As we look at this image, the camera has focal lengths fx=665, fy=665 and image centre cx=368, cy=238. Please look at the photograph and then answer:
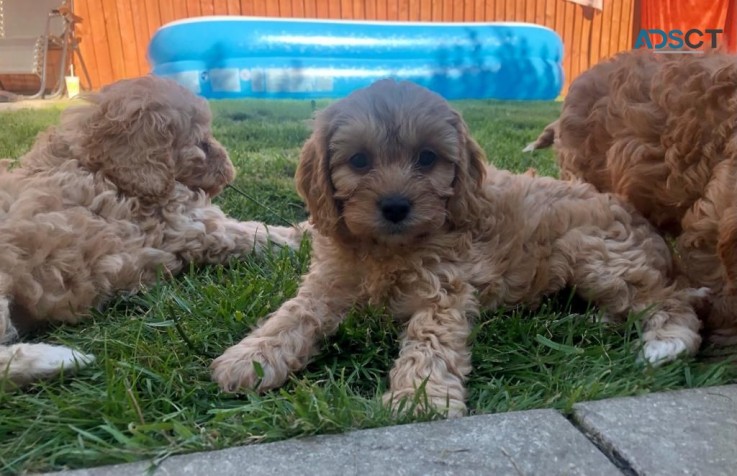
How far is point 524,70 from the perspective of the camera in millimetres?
5852

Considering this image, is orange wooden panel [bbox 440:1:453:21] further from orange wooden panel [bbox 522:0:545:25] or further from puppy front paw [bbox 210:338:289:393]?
puppy front paw [bbox 210:338:289:393]

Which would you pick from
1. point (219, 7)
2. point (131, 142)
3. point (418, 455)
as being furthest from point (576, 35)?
point (418, 455)

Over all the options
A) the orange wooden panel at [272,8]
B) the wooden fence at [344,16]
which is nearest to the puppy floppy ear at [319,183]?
the wooden fence at [344,16]

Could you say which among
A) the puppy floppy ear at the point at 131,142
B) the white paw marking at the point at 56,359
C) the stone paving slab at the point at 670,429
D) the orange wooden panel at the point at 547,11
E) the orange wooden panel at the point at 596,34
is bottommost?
the white paw marking at the point at 56,359

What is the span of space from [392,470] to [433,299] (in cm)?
97

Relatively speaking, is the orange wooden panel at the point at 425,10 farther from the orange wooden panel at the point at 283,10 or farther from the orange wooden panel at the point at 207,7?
the orange wooden panel at the point at 207,7

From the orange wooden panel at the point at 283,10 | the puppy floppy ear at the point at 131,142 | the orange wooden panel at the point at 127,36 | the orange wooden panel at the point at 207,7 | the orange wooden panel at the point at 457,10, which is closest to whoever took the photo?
the puppy floppy ear at the point at 131,142

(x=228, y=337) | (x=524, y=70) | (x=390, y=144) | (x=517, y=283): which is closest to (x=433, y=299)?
(x=517, y=283)

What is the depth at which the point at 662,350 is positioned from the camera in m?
2.55

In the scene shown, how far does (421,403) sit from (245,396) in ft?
2.12

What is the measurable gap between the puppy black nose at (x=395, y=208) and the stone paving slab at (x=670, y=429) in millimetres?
937

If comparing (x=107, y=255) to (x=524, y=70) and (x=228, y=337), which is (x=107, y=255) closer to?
(x=228, y=337)

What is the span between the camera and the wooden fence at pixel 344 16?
4418mm

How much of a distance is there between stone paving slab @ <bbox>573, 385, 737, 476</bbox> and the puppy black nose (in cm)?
94
